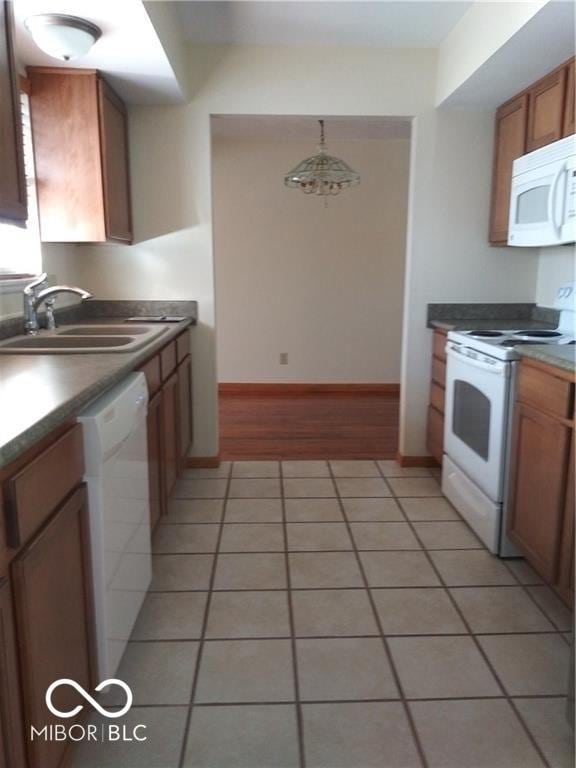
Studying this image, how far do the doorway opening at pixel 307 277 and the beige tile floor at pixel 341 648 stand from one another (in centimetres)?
237

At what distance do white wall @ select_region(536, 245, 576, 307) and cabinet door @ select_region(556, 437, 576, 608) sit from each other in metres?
1.43

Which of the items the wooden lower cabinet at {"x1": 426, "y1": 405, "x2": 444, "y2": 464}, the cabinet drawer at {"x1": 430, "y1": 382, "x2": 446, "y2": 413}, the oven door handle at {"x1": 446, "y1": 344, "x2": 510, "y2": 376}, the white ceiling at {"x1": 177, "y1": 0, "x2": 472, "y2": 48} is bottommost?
the wooden lower cabinet at {"x1": 426, "y1": 405, "x2": 444, "y2": 464}

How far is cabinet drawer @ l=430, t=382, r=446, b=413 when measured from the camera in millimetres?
3207

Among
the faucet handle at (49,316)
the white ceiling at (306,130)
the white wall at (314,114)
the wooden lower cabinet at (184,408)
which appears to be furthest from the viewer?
the white ceiling at (306,130)

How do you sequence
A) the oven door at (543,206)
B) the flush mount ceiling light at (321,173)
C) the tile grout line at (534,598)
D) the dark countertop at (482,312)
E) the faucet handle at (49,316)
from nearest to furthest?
the tile grout line at (534,598), the oven door at (543,206), the faucet handle at (49,316), the dark countertop at (482,312), the flush mount ceiling light at (321,173)

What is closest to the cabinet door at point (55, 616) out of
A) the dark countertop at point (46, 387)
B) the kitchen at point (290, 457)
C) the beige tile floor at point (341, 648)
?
the kitchen at point (290, 457)

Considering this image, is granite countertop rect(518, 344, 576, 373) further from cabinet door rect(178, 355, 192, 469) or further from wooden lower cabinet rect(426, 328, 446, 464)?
cabinet door rect(178, 355, 192, 469)

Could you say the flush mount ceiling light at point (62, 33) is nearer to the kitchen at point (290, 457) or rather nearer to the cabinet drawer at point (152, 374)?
the kitchen at point (290, 457)

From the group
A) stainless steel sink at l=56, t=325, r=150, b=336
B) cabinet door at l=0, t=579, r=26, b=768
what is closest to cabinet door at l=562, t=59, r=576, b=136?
stainless steel sink at l=56, t=325, r=150, b=336

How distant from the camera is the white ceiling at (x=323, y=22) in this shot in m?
2.64

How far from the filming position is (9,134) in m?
1.71

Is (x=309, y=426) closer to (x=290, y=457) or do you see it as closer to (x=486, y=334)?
(x=290, y=457)

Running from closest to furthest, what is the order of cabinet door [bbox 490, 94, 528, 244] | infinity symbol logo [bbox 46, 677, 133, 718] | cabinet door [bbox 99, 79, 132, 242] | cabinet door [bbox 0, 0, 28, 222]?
1. infinity symbol logo [bbox 46, 677, 133, 718]
2. cabinet door [bbox 0, 0, 28, 222]
3. cabinet door [bbox 99, 79, 132, 242]
4. cabinet door [bbox 490, 94, 528, 244]

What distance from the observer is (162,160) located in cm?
320
